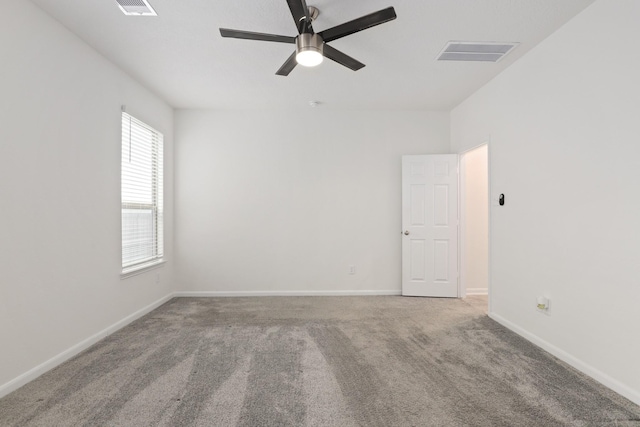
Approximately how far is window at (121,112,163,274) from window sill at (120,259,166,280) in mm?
13

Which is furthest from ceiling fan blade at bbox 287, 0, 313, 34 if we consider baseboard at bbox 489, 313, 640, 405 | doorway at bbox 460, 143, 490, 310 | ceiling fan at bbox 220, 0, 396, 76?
doorway at bbox 460, 143, 490, 310

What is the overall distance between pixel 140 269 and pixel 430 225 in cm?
389

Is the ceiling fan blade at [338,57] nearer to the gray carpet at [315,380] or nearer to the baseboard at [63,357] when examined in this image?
the gray carpet at [315,380]

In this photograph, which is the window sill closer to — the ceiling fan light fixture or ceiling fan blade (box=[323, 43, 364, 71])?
the ceiling fan light fixture

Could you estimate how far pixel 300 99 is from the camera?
4254 millimetres

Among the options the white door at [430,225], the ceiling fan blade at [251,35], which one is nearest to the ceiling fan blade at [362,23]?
the ceiling fan blade at [251,35]

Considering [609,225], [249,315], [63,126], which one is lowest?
[249,315]

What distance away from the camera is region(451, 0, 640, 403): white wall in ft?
6.88

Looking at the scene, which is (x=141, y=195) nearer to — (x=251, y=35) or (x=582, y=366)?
(x=251, y=35)

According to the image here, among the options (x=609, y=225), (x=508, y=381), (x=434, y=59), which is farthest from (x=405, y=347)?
(x=434, y=59)

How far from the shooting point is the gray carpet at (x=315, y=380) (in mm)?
1874

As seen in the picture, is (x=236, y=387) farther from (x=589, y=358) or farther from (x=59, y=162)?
(x=589, y=358)

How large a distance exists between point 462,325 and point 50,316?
3.84 meters

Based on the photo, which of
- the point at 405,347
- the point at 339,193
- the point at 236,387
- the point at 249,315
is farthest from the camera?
the point at 339,193
